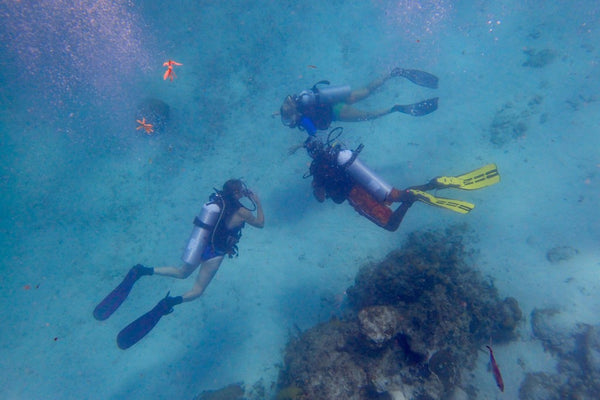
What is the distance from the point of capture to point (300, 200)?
1148 cm

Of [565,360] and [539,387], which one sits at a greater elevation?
[539,387]

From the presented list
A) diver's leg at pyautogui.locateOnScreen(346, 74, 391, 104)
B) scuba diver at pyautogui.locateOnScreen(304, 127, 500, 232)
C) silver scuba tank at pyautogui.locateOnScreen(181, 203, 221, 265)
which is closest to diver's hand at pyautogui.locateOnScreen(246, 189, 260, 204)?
silver scuba tank at pyautogui.locateOnScreen(181, 203, 221, 265)

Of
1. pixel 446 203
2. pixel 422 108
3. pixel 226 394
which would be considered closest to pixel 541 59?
pixel 422 108

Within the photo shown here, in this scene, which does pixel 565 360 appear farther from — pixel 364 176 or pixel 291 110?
pixel 291 110

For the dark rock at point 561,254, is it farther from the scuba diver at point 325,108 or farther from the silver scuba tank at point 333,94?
the silver scuba tank at point 333,94

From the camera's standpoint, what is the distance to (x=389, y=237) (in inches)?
386

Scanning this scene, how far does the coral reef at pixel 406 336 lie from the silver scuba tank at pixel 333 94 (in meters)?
6.00

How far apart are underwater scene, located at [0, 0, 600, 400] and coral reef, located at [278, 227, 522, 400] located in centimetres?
5

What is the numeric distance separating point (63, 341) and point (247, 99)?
12942 millimetres

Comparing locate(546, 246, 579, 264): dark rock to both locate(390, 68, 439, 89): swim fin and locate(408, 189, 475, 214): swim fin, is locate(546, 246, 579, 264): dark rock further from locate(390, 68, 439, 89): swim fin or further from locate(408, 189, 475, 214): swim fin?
locate(390, 68, 439, 89): swim fin

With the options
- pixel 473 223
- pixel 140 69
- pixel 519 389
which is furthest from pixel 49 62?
pixel 519 389

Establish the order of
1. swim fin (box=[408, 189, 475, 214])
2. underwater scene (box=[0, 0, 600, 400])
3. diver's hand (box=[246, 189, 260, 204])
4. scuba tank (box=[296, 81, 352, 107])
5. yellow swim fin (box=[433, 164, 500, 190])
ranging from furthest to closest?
1. scuba tank (box=[296, 81, 352, 107])
2. diver's hand (box=[246, 189, 260, 204])
3. yellow swim fin (box=[433, 164, 500, 190])
4. swim fin (box=[408, 189, 475, 214])
5. underwater scene (box=[0, 0, 600, 400])

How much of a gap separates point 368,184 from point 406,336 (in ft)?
12.2

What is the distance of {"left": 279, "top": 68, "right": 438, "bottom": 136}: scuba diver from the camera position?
1002 cm
